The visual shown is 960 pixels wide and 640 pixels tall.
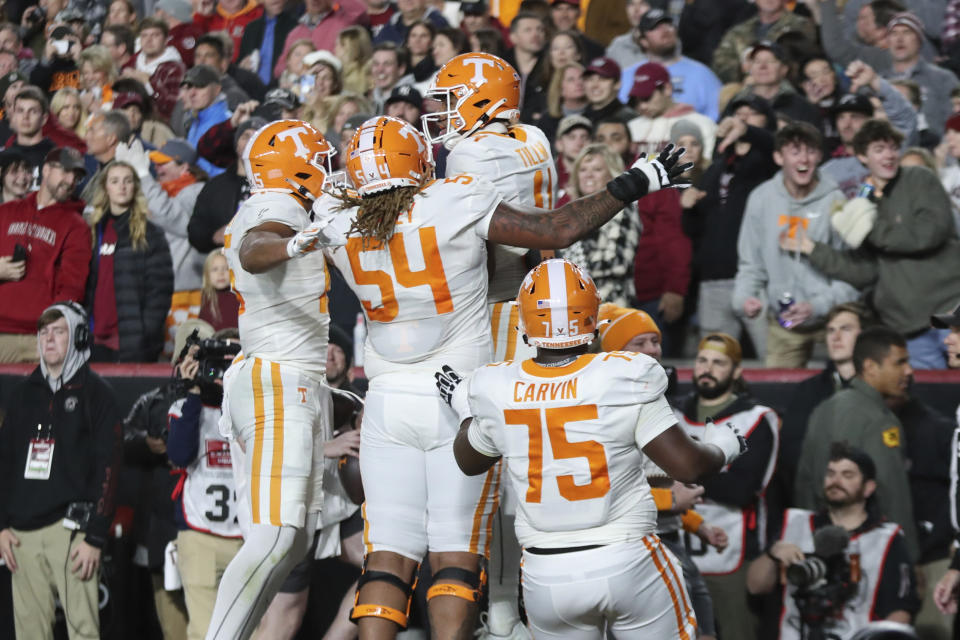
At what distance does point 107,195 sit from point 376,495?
5.45 metres

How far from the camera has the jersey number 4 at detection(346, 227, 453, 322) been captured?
5.48m

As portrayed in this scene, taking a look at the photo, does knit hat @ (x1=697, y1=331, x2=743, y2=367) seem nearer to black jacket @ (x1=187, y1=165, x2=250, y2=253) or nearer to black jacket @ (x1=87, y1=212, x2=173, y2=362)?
black jacket @ (x1=187, y1=165, x2=250, y2=253)

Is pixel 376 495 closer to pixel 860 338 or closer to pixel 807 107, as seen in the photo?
pixel 860 338

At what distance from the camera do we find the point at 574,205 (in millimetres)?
5383

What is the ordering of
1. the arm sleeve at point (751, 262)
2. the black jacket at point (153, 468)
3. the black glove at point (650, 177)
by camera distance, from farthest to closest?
the arm sleeve at point (751, 262) → the black jacket at point (153, 468) → the black glove at point (650, 177)

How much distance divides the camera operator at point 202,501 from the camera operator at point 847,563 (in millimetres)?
2853

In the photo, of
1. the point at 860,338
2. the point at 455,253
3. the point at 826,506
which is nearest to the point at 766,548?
the point at 826,506

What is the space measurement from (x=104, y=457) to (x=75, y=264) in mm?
2592

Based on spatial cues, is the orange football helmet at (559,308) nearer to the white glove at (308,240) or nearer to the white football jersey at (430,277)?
the white football jersey at (430,277)

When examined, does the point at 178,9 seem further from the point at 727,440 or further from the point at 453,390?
the point at 727,440

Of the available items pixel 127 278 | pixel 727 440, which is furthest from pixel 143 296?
pixel 727 440

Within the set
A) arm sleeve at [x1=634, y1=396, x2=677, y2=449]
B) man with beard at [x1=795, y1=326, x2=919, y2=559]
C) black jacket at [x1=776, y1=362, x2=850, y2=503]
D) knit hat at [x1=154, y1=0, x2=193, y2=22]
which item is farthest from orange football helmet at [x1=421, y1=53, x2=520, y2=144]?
knit hat at [x1=154, y1=0, x2=193, y2=22]

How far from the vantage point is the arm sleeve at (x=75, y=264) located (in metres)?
10.0

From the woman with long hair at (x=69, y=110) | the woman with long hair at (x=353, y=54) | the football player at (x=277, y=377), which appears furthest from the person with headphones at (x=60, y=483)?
the woman with long hair at (x=69, y=110)
